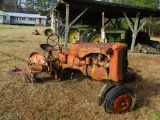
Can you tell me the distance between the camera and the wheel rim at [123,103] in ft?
12.3

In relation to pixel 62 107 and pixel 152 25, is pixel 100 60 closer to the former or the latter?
pixel 62 107

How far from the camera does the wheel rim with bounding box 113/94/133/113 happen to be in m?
3.75

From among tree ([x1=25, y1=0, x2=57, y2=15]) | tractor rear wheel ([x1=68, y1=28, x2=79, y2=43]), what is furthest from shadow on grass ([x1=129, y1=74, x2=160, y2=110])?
tree ([x1=25, y1=0, x2=57, y2=15])

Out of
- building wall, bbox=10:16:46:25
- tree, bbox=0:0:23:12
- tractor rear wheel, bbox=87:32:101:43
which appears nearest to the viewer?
tractor rear wheel, bbox=87:32:101:43

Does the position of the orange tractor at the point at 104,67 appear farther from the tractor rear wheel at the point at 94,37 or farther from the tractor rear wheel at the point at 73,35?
the tractor rear wheel at the point at 73,35

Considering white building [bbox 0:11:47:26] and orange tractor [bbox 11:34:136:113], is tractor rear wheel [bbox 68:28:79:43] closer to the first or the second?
orange tractor [bbox 11:34:136:113]

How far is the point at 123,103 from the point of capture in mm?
3828

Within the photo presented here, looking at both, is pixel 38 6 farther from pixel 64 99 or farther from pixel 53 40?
pixel 64 99

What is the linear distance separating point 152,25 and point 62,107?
30520 millimetres

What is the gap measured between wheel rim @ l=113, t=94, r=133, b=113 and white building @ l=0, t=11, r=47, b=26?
156ft

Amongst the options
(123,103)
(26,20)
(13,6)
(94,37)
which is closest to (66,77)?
(123,103)

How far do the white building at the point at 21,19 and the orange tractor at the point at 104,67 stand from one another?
1796 inches

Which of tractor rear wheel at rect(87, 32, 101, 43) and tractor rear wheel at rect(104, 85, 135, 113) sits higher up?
tractor rear wheel at rect(87, 32, 101, 43)

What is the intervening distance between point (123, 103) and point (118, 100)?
0.15 metres
